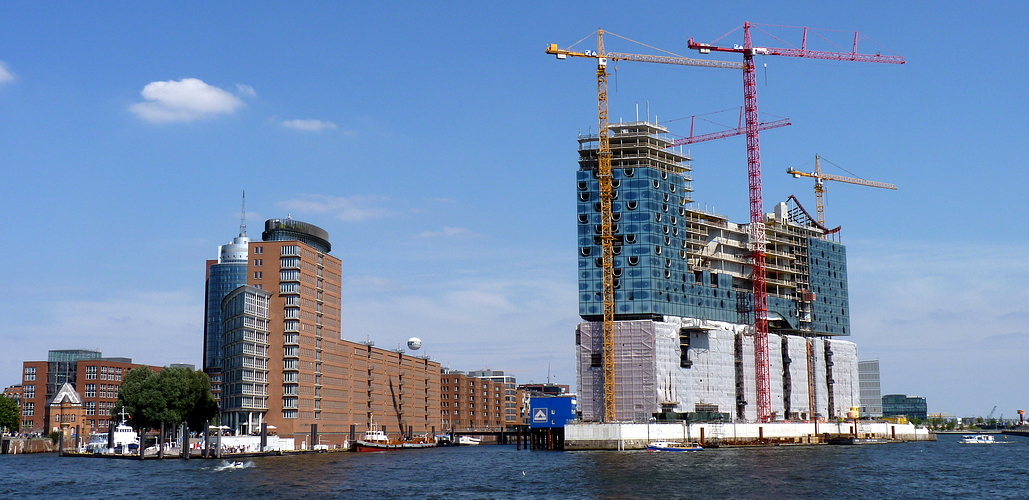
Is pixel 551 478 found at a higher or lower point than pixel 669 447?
higher

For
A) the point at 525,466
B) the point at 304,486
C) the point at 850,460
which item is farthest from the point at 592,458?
the point at 304,486

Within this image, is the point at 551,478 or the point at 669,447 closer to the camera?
the point at 551,478

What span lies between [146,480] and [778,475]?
75.1 m

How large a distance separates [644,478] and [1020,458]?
93535mm

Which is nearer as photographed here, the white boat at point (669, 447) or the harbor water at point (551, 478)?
the harbor water at point (551, 478)

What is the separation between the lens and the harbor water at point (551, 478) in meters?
107

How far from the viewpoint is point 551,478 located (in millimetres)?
125875

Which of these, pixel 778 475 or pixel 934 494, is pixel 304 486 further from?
pixel 934 494

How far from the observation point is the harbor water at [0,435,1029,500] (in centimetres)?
10675

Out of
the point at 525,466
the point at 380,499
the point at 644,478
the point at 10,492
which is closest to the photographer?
the point at 380,499

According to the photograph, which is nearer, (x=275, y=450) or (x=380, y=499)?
(x=380, y=499)

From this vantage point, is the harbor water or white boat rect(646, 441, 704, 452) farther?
white boat rect(646, 441, 704, 452)

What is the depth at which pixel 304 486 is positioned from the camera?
114875 mm

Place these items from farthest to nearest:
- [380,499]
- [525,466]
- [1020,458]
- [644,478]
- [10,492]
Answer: [1020,458]
[525,466]
[644,478]
[10,492]
[380,499]
